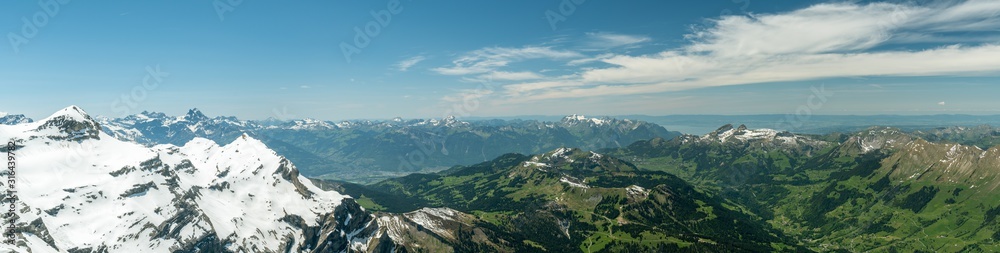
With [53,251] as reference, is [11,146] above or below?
above

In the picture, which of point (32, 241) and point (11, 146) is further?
point (32, 241)

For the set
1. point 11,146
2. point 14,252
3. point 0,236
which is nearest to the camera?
point 11,146

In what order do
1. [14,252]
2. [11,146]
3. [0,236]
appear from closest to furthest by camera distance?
[11,146] → [14,252] → [0,236]

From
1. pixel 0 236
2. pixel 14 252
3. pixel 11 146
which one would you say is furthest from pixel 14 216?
pixel 11 146

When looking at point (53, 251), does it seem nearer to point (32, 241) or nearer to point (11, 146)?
point (32, 241)

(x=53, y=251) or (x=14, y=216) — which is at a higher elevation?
(x=14, y=216)

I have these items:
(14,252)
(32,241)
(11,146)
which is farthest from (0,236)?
(11,146)

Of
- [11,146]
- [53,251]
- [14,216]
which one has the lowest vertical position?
[53,251]

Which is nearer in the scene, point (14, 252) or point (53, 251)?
point (14, 252)

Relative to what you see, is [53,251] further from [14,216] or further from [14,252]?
[14,252]

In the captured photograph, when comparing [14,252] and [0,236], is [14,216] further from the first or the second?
[14,252]
